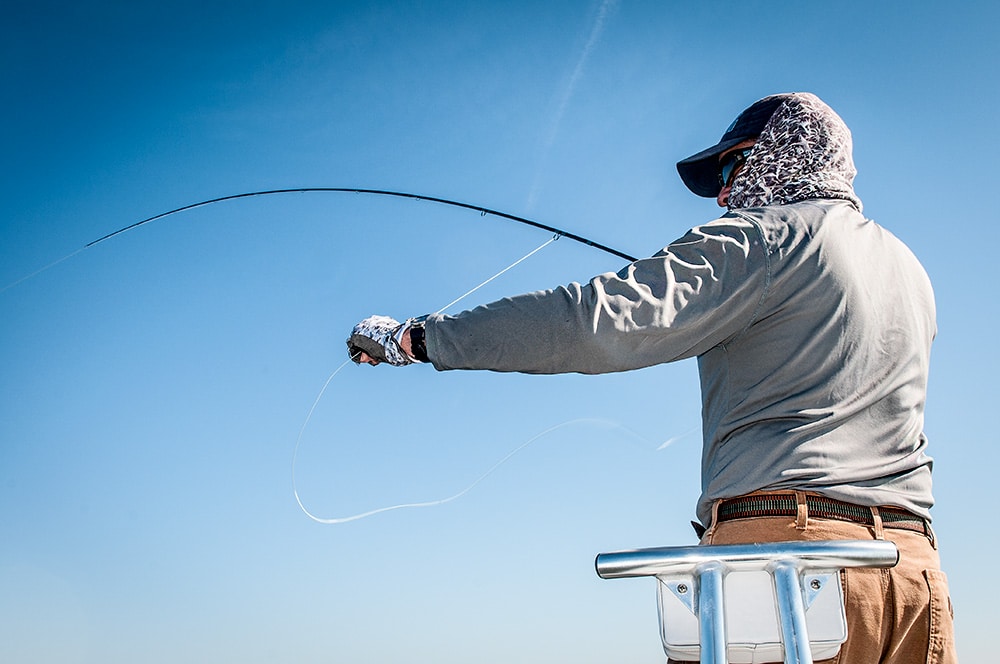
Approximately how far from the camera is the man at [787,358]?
6.86ft

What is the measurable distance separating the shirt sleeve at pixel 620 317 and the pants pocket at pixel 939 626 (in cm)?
79

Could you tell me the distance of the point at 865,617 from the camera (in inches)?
82.5

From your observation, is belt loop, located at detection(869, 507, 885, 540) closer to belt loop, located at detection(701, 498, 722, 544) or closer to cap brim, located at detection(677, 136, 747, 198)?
belt loop, located at detection(701, 498, 722, 544)

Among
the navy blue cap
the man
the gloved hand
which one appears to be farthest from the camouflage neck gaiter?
the gloved hand

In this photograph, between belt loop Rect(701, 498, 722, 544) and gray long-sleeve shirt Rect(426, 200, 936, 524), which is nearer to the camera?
gray long-sleeve shirt Rect(426, 200, 936, 524)

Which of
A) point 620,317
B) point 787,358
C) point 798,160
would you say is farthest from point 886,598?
point 798,160

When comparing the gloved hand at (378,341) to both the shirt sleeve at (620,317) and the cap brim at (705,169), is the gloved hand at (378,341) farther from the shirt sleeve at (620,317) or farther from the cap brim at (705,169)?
the cap brim at (705,169)

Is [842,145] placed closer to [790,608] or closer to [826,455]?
[826,455]

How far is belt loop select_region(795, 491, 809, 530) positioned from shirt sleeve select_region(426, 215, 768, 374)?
41cm

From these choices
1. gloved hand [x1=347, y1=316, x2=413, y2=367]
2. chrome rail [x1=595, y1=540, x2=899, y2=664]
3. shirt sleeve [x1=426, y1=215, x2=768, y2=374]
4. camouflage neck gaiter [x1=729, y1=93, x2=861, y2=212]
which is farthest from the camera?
camouflage neck gaiter [x1=729, y1=93, x2=861, y2=212]

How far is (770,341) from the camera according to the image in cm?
229

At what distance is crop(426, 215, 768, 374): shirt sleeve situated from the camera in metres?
2.06

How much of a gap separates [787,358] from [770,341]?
0.06 meters

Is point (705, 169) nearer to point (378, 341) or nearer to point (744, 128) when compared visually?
point (744, 128)
